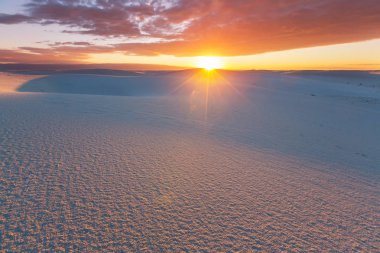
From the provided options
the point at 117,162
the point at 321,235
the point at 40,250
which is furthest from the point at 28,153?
the point at 321,235

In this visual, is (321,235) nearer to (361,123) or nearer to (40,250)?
(40,250)

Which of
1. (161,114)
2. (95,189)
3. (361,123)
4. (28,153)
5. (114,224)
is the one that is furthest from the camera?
(361,123)

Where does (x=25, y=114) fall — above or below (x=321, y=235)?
above

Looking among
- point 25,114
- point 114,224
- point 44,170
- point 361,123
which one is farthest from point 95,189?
point 361,123

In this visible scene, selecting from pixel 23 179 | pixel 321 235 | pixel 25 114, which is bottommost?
pixel 321 235

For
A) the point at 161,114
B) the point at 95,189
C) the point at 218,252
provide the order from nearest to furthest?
the point at 218,252, the point at 95,189, the point at 161,114

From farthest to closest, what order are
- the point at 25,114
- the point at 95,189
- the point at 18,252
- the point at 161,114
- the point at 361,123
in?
the point at 361,123
the point at 161,114
the point at 25,114
the point at 95,189
the point at 18,252

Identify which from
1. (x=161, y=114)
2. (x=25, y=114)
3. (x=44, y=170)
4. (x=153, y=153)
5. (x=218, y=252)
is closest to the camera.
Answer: (x=218, y=252)

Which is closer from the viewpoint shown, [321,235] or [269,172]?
[321,235]

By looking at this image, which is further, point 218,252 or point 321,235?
point 321,235

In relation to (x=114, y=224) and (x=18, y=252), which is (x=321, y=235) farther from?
(x=18, y=252)
